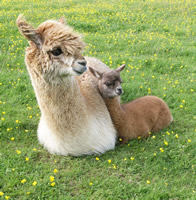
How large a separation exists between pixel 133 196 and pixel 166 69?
Answer: 4.32 m

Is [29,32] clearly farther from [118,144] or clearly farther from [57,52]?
[118,144]

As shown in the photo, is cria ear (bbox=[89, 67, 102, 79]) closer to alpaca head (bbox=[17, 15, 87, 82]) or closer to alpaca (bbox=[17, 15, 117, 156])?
alpaca (bbox=[17, 15, 117, 156])

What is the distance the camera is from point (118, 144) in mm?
4289

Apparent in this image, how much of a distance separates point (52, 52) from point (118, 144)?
6.43ft

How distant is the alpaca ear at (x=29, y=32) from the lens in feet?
9.79

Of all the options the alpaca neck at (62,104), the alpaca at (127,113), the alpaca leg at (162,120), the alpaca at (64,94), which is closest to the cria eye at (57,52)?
the alpaca at (64,94)

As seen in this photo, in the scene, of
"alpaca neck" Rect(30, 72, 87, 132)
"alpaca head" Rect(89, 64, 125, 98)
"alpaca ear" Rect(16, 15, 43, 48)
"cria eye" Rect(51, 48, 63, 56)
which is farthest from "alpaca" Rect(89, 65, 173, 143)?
"alpaca ear" Rect(16, 15, 43, 48)

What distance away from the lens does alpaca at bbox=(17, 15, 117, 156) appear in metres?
3.07

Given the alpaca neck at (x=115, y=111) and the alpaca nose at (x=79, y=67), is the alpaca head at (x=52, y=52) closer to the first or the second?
the alpaca nose at (x=79, y=67)

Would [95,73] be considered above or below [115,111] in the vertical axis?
above

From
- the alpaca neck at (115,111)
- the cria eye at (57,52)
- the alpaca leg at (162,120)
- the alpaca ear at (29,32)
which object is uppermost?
the alpaca ear at (29,32)

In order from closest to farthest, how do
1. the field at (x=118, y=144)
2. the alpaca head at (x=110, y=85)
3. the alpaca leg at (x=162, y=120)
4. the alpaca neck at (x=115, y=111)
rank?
the field at (x=118, y=144) → the alpaca head at (x=110, y=85) → the alpaca neck at (x=115, y=111) → the alpaca leg at (x=162, y=120)

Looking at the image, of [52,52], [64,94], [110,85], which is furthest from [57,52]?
[110,85]

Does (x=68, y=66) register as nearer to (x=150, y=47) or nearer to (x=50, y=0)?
(x=150, y=47)
